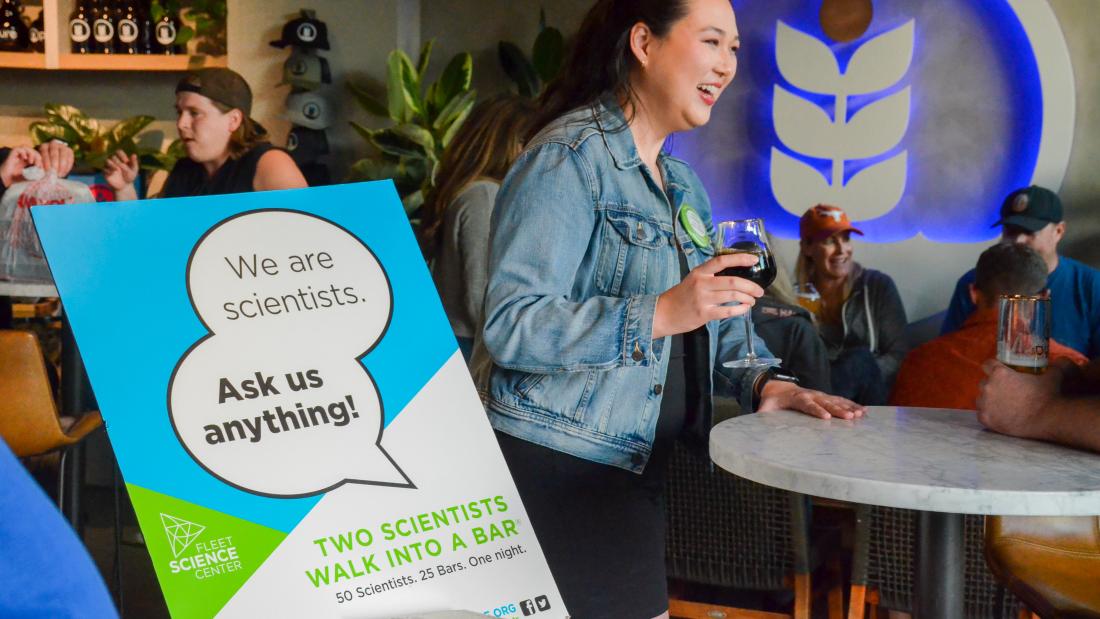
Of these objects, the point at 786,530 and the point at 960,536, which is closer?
the point at 960,536

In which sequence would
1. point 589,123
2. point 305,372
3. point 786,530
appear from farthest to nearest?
point 786,530 < point 589,123 < point 305,372

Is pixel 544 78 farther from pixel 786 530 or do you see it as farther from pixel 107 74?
pixel 786 530

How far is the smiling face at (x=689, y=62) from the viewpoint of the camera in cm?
165

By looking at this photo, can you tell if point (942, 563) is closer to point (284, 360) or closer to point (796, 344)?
point (284, 360)

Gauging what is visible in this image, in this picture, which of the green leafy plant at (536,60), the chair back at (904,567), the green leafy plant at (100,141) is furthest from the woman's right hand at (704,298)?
the green leafy plant at (100,141)

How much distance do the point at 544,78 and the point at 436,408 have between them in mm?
4440

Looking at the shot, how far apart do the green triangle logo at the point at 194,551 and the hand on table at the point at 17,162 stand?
2.80m

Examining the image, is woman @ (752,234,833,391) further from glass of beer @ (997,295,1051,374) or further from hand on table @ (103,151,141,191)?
hand on table @ (103,151,141,191)

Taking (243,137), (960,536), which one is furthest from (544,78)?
(960,536)

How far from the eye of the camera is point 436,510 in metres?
1.26

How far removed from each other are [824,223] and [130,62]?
368cm

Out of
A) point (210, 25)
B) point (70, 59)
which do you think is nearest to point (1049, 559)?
point (210, 25)

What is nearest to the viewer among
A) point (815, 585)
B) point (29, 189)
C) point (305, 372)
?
point (305, 372)

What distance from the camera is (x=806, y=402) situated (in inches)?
68.1
